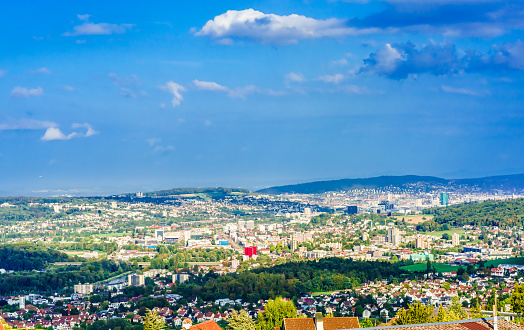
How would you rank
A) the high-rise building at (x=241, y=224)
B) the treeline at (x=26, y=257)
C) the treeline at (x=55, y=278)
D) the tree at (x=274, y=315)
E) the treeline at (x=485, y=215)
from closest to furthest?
the tree at (x=274, y=315) → the treeline at (x=55, y=278) → the treeline at (x=26, y=257) → the treeline at (x=485, y=215) → the high-rise building at (x=241, y=224)

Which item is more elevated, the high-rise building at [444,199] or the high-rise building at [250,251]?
the high-rise building at [444,199]

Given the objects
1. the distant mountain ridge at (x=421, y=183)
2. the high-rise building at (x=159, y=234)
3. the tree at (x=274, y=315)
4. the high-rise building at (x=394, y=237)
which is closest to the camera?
the tree at (x=274, y=315)

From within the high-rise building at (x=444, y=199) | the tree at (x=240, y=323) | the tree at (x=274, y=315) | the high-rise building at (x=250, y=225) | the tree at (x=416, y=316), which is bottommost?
the high-rise building at (x=250, y=225)

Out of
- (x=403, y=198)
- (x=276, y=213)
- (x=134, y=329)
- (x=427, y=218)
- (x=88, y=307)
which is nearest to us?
(x=134, y=329)

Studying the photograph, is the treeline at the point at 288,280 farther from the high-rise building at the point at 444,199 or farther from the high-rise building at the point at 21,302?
the high-rise building at the point at 444,199

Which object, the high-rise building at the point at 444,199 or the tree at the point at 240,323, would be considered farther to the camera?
the high-rise building at the point at 444,199

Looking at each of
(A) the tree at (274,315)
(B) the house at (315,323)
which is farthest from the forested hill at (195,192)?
(B) the house at (315,323)

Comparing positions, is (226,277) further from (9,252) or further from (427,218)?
(427,218)

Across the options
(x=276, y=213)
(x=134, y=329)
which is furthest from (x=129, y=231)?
(x=134, y=329)
